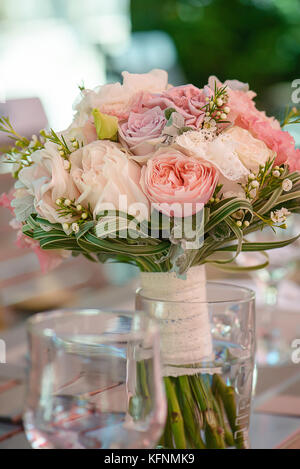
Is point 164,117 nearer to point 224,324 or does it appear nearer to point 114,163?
point 114,163

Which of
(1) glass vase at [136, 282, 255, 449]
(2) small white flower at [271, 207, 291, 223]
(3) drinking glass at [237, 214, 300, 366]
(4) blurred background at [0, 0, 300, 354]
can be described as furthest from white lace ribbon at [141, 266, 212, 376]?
(4) blurred background at [0, 0, 300, 354]

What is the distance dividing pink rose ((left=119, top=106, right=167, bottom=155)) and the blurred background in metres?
4.73

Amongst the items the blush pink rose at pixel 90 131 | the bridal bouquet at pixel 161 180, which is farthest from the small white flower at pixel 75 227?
the blush pink rose at pixel 90 131

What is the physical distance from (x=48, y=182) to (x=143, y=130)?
0.36 ft

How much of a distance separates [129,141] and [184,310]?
0.19 meters

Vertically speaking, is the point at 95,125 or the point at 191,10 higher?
the point at 191,10

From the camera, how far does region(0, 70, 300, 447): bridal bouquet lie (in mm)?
647

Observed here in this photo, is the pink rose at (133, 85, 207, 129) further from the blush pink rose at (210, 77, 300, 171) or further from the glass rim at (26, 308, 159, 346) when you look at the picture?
the glass rim at (26, 308, 159, 346)

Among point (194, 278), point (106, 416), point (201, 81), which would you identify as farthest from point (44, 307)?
point (201, 81)

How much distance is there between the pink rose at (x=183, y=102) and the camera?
68 cm

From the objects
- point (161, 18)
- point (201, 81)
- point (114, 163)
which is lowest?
point (114, 163)

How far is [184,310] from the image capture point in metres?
0.71

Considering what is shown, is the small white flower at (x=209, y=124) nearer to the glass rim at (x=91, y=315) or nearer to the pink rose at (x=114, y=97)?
the pink rose at (x=114, y=97)
